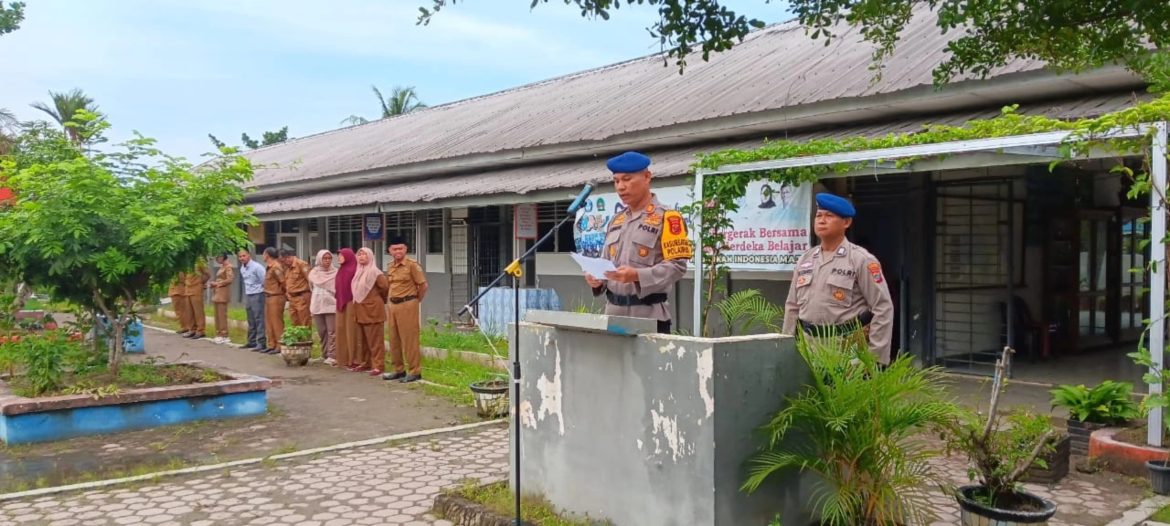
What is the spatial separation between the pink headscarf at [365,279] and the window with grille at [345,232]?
25.5 feet

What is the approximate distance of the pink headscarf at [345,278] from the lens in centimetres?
1060

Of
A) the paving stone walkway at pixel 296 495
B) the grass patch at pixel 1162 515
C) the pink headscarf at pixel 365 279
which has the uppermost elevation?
the pink headscarf at pixel 365 279

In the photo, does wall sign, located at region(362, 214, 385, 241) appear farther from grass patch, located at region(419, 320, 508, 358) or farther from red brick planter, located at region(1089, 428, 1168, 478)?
red brick planter, located at region(1089, 428, 1168, 478)

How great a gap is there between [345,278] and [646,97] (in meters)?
5.29

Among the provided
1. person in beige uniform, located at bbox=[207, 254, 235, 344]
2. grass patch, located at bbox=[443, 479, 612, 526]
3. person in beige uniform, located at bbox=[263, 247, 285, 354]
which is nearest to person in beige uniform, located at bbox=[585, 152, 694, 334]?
grass patch, located at bbox=[443, 479, 612, 526]

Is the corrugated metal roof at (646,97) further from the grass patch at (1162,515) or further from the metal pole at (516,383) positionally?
the metal pole at (516,383)

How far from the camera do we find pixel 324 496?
522 centimetres

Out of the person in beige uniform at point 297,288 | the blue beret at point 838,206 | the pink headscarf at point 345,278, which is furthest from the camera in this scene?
the person in beige uniform at point 297,288

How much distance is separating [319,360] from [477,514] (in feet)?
25.9

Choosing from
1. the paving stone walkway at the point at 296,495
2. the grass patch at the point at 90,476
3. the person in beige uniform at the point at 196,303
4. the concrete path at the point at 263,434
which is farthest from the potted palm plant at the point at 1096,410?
the person in beige uniform at the point at 196,303

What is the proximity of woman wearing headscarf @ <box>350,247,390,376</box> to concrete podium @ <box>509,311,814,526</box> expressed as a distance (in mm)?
5932

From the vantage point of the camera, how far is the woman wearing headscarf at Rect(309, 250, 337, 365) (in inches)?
442

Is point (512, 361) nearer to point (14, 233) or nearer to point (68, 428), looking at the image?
point (68, 428)

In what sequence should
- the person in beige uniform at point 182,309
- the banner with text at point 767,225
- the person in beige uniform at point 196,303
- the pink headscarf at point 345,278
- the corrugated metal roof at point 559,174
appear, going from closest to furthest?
the corrugated metal roof at point 559,174 < the banner with text at point 767,225 < the pink headscarf at point 345,278 < the person in beige uniform at point 196,303 < the person in beige uniform at point 182,309
